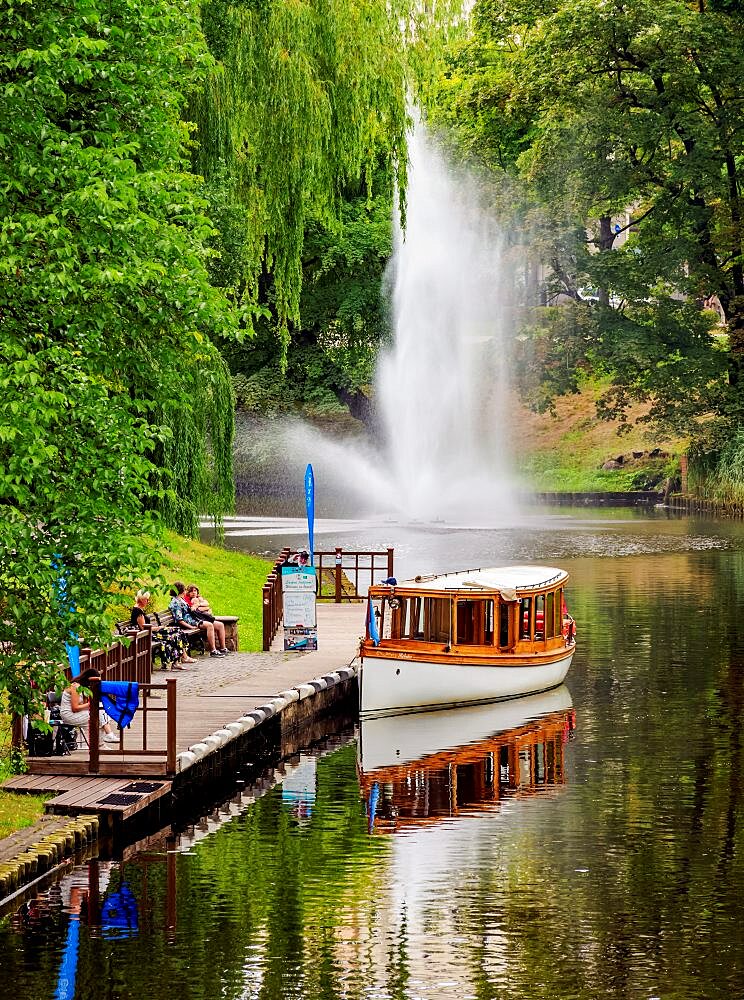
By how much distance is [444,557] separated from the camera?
51281 mm

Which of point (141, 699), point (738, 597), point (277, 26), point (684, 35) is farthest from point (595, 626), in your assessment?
point (684, 35)

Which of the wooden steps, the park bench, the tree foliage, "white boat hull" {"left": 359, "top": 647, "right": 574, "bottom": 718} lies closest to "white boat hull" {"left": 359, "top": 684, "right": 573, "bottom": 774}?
"white boat hull" {"left": 359, "top": 647, "right": 574, "bottom": 718}

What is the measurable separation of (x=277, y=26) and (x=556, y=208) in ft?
143

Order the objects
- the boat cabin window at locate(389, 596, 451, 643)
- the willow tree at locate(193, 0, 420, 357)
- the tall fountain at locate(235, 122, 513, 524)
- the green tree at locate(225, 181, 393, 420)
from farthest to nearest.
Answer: the tall fountain at locate(235, 122, 513, 524) < the green tree at locate(225, 181, 393, 420) < the willow tree at locate(193, 0, 420, 357) < the boat cabin window at locate(389, 596, 451, 643)

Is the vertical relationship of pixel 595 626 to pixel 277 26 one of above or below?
below

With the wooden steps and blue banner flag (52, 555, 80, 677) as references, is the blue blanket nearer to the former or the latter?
the wooden steps

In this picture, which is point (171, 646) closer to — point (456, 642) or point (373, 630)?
point (373, 630)

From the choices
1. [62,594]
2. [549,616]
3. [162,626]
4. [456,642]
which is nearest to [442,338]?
[549,616]

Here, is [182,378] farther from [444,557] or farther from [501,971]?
[444,557]

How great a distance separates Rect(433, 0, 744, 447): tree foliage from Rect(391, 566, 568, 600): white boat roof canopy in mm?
41077

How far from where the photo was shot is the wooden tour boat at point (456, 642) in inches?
1102

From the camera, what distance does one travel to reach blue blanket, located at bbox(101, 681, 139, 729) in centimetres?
1914

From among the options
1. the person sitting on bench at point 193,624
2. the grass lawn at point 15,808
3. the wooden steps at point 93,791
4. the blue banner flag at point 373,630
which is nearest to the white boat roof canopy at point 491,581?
the blue banner flag at point 373,630

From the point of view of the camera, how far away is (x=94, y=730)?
19.3 m
